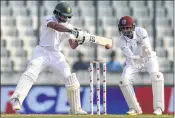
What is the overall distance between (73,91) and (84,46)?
752 centimetres

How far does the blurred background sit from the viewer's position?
19.9 meters

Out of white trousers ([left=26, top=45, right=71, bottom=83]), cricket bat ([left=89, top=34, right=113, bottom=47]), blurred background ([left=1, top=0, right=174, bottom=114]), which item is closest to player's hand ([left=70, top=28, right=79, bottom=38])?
cricket bat ([left=89, top=34, right=113, bottom=47])

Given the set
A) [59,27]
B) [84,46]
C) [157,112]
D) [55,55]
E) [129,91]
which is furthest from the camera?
[84,46]

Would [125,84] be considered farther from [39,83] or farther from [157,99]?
[39,83]

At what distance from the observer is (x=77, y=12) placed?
23766 mm

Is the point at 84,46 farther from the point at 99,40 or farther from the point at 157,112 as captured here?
the point at 99,40

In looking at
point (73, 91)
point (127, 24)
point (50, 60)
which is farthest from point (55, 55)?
point (127, 24)

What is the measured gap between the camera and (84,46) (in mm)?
22438

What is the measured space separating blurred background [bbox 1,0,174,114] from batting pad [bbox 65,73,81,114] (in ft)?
14.4

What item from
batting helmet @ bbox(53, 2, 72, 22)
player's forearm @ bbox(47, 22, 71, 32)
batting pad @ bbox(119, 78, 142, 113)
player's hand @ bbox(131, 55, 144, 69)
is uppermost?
batting helmet @ bbox(53, 2, 72, 22)

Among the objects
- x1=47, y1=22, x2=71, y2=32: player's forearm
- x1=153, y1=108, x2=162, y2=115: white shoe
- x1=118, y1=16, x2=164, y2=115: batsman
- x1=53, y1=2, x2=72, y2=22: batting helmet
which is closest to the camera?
x1=47, y1=22, x2=71, y2=32: player's forearm

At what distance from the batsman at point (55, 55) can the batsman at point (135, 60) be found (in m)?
1.03

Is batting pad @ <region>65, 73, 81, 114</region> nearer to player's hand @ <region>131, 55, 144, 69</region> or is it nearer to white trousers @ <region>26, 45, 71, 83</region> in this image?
white trousers @ <region>26, 45, 71, 83</region>

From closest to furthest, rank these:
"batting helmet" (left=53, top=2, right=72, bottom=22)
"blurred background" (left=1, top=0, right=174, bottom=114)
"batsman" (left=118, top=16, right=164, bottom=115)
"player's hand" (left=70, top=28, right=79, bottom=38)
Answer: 1. "player's hand" (left=70, top=28, right=79, bottom=38)
2. "batting helmet" (left=53, top=2, right=72, bottom=22)
3. "batsman" (left=118, top=16, right=164, bottom=115)
4. "blurred background" (left=1, top=0, right=174, bottom=114)
